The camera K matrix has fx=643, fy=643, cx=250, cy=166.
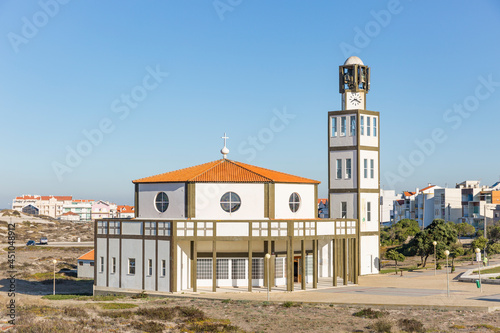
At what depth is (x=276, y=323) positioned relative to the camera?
1177 inches

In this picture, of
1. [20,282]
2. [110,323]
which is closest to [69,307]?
[110,323]

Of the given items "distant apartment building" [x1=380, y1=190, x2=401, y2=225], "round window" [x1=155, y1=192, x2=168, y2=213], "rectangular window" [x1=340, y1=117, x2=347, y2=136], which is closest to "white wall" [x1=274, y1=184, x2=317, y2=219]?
"round window" [x1=155, y1=192, x2=168, y2=213]

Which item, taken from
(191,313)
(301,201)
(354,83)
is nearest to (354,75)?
(354,83)

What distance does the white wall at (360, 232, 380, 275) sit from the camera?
50500 millimetres

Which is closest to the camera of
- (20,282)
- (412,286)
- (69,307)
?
(69,307)

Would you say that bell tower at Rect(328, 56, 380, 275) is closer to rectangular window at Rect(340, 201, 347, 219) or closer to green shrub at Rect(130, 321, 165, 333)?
rectangular window at Rect(340, 201, 347, 219)

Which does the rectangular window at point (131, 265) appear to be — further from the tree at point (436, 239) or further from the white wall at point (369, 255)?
the tree at point (436, 239)

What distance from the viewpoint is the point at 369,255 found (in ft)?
167

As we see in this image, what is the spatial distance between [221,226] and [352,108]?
61.2ft

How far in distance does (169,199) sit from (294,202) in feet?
27.1

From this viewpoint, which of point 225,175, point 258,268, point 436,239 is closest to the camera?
point 258,268

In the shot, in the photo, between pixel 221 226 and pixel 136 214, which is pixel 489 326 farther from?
pixel 136 214

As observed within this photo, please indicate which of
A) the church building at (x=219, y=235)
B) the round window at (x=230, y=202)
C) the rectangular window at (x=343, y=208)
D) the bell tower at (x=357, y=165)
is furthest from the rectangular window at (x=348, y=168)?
the round window at (x=230, y=202)

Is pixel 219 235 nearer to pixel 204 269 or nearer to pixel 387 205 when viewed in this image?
pixel 204 269
